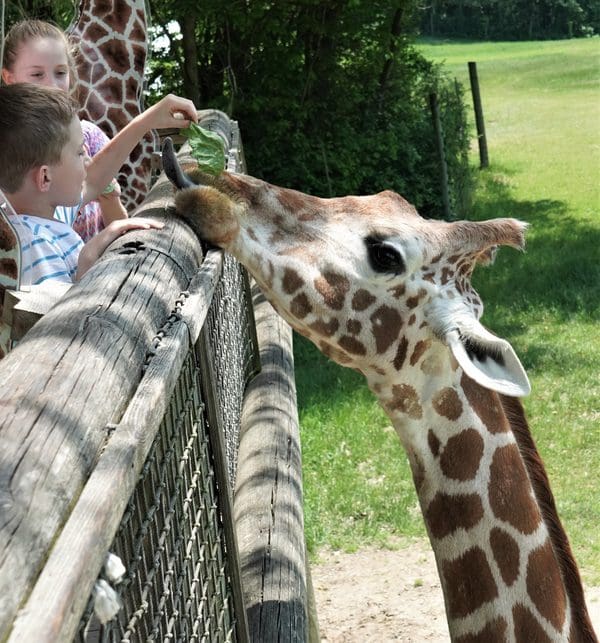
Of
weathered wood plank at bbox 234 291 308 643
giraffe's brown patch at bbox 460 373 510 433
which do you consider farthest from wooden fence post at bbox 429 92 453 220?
giraffe's brown patch at bbox 460 373 510 433

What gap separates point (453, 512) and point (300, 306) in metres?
0.80

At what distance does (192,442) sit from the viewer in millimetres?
2010

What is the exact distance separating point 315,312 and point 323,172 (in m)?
8.59

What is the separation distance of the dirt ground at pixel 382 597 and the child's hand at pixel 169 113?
2.64 metres

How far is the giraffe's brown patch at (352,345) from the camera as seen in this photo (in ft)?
9.75

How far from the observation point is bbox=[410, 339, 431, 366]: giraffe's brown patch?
297 cm

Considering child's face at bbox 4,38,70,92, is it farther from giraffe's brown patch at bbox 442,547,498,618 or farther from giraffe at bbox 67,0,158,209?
giraffe's brown patch at bbox 442,547,498,618

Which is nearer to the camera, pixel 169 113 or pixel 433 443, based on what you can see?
pixel 433 443

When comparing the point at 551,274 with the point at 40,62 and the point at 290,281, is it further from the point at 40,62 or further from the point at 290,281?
the point at 290,281

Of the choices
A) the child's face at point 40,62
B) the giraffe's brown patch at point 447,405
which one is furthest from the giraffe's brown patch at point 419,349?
the child's face at point 40,62

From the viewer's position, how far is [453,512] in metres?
2.97

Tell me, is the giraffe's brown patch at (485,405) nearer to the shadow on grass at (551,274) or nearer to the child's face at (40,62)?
the child's face at (40,62)

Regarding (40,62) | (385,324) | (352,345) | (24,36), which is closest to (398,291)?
(385,324)

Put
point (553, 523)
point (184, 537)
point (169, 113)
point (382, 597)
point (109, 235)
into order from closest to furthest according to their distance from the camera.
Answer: point (184, 537), point (109, 235), point (553, 523), point (169, 113), point (382, 597)
